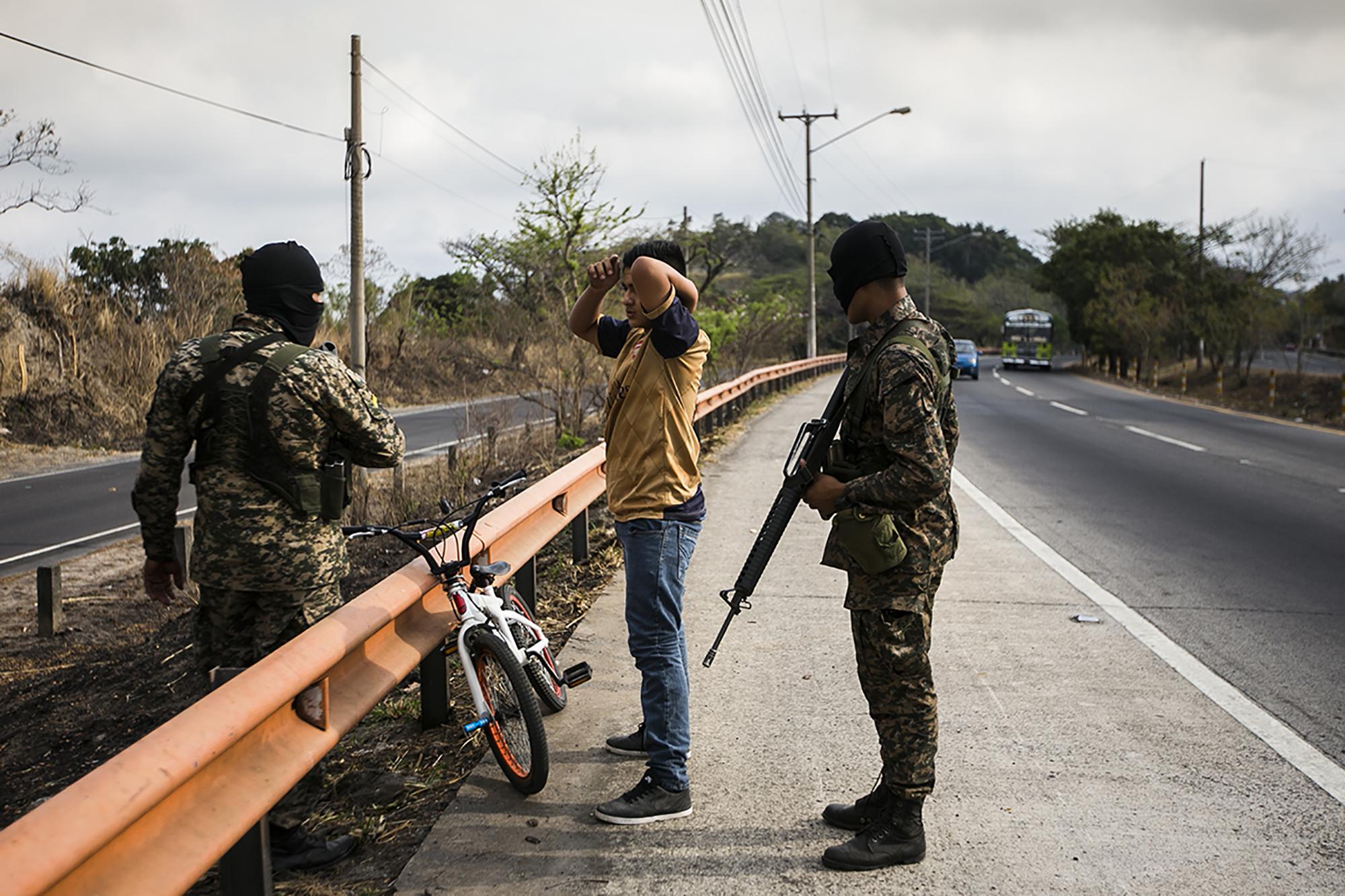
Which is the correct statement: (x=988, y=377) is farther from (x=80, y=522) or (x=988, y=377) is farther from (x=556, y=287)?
(x=80, y=522)

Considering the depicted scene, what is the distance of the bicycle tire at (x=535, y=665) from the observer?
4.37m

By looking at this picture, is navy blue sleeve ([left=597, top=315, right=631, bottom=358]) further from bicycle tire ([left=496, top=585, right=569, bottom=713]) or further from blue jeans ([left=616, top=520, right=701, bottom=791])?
bicycle tire ([left=496, top=585, right=569, bottom=713])

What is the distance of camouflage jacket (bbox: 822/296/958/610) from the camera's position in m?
3.41

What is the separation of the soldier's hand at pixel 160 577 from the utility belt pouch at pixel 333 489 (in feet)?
1.77

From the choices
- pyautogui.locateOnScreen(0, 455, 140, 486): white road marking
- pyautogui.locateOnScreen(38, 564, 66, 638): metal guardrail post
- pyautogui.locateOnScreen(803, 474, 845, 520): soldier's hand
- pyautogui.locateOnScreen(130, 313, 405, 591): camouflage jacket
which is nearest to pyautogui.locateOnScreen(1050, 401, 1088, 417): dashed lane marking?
pyautogui.locateOnScreen(0, 455, 140, 486): white road marking

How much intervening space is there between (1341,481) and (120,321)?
949 inches

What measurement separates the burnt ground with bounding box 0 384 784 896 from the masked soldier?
0.97ft

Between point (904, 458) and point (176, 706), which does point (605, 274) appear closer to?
point (904, 458)

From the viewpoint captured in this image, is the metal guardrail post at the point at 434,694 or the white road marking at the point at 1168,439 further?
the white road marking at the point at 1168,439

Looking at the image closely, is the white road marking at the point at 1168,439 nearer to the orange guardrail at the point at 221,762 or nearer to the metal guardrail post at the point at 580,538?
the metal guardrail post at the point at 580,538

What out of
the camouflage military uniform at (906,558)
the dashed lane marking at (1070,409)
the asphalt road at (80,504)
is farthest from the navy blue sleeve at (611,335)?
the dashed lane marking at (1070,409)

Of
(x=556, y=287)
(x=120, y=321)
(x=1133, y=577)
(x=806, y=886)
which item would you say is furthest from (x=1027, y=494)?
(x=120, y=321)

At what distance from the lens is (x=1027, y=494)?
38.1 feet

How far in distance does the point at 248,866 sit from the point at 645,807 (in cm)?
132
